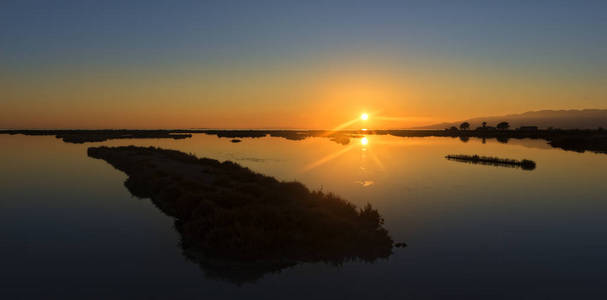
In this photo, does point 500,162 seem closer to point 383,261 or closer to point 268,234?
point 383,261

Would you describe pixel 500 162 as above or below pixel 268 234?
below

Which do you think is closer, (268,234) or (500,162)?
(268,234)

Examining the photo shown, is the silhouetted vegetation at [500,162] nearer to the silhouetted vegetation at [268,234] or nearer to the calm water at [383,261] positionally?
the calm water at [383,261]

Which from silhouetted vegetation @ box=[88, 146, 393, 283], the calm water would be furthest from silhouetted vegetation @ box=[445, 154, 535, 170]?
silhouetted vegetation @ box=[88, 146, 393, 283]

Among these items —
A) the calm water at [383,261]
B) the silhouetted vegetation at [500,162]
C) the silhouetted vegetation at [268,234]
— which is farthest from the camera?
the silhouetted vegetation at [500,162]

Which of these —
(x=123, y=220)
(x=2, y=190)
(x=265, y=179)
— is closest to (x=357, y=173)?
(x=265, y=179)

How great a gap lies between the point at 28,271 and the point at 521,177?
38.3m

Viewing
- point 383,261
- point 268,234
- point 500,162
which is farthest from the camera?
point 500,162

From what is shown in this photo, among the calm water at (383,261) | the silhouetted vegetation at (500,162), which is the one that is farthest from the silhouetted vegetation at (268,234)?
the silhouetted vegetation at (500,162)

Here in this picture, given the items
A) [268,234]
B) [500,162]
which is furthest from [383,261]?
[500,162]

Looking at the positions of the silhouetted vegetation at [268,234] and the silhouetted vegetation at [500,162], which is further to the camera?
the silhouetted vegetation at [500,162]

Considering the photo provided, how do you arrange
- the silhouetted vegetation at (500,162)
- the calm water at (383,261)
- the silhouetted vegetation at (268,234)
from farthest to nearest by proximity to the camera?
the silhouetted vegetation at (500,162) → the silhouetted vegetation at (268,234) → the calm water at (383,261)

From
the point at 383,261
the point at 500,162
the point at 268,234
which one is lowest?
the point at 383,261

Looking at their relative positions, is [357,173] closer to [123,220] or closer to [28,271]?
[123,220]
